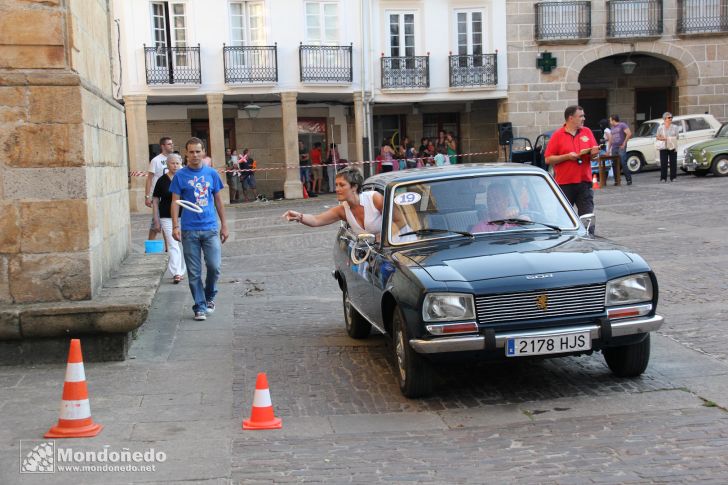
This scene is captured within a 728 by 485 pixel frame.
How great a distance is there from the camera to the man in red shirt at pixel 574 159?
11.3m

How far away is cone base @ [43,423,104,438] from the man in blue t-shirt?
3875 mm

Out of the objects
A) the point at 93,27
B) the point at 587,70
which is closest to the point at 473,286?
the point at 93,27

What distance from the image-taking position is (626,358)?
7.16m

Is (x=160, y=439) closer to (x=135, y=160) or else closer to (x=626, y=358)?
(x=626, y=358)

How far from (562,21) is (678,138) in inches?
237

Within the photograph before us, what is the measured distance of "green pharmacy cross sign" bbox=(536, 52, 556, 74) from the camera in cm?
3303

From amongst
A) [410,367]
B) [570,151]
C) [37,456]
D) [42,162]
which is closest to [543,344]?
[410,367]

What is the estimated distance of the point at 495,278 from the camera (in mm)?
6543

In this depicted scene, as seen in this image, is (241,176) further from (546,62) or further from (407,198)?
(407,198)

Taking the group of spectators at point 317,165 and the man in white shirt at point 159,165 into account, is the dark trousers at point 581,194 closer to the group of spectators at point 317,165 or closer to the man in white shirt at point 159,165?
the man in white shirt at point 159,165

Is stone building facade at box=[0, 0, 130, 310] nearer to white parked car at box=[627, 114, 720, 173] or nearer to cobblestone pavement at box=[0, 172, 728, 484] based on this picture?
cobblestone pavement at box=[0, 172, 728, 484]

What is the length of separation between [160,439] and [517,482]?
2.32 m

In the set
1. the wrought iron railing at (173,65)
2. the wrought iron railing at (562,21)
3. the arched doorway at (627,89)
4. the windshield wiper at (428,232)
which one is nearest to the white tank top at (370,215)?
the windshield wiper at (428,232)

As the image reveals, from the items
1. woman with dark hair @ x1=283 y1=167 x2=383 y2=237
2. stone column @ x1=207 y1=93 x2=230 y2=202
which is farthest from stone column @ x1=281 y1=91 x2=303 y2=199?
woman with dark hair @ x1=283 y1=167 x2=383 y2=237
